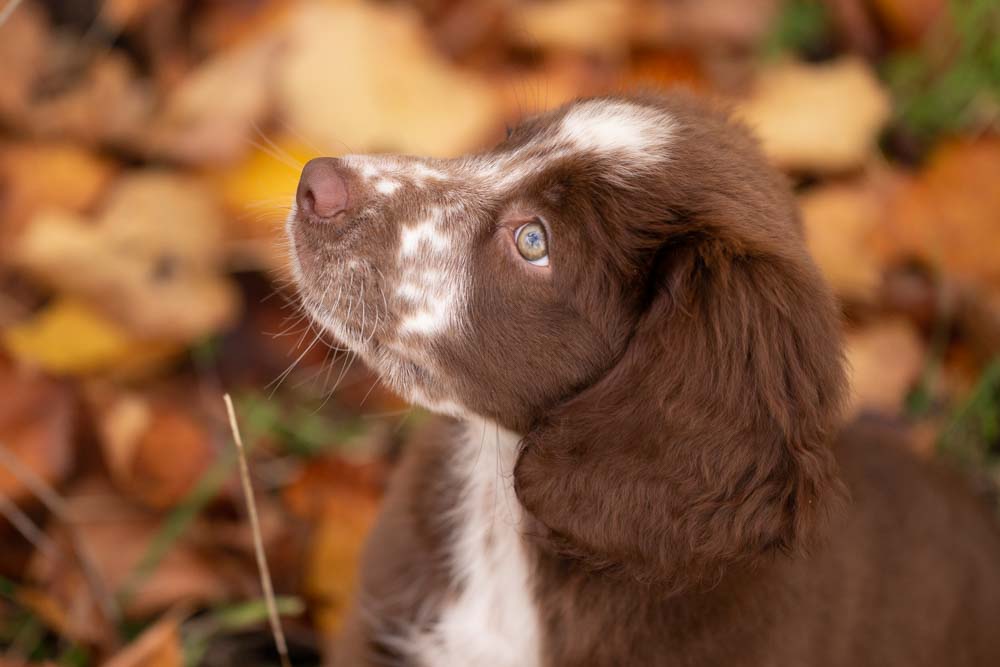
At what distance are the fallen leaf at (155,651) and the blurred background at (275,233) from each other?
0.77 feet

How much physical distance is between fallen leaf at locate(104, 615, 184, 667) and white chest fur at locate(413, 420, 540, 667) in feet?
2.18

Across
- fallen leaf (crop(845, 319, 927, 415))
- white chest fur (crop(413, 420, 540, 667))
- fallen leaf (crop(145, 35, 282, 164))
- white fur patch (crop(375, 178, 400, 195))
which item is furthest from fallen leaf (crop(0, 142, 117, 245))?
fallen leaf (crop(845, 319, 927, 415))

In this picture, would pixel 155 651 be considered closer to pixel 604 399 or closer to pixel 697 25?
pixel 604 399

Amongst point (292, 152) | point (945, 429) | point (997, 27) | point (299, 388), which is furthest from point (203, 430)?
point (997, 27)

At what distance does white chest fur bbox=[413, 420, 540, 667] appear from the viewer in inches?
110

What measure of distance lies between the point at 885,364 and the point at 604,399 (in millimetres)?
2241

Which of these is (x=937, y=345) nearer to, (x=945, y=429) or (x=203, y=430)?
(x=945, y=429)

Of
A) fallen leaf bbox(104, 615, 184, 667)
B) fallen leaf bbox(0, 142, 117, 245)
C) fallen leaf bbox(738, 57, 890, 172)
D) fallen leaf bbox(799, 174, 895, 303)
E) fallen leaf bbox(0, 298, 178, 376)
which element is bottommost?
fallen leaf bbox(104, 615, 184, 667)

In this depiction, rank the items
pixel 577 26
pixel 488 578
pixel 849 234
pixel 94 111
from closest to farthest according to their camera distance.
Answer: pixel 488 578 → pixel 94 111 → pixel 849 234 → pixel 577 26

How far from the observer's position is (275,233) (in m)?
3.84

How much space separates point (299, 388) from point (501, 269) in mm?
1769

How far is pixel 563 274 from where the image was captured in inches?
101

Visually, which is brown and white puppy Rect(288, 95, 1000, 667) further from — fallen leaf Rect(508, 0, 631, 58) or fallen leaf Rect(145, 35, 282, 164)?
fallen leaf Rect(508, 0, 631, 58)

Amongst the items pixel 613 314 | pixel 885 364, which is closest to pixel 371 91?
pixel 613 314
